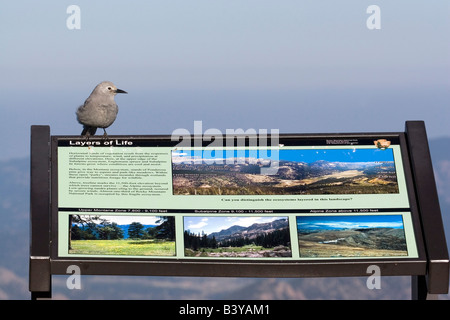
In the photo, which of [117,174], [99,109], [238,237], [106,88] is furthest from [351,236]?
[106,88]

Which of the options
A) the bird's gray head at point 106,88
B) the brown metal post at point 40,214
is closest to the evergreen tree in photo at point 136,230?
the brown metal post at point 40,214

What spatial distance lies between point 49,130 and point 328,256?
318 centimetres

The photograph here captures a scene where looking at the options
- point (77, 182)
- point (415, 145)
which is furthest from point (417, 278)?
point (77, 182)

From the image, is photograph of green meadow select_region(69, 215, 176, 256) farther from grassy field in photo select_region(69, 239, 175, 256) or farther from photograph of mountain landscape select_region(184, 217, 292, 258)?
Answer: photograph of mountain landscape select_region(184, 217, 292, 258)

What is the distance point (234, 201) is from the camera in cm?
621

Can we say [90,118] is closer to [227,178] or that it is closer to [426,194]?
[227,178]

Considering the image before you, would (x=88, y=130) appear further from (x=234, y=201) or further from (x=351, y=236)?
(x=351, y=236)

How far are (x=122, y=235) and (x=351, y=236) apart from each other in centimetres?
233

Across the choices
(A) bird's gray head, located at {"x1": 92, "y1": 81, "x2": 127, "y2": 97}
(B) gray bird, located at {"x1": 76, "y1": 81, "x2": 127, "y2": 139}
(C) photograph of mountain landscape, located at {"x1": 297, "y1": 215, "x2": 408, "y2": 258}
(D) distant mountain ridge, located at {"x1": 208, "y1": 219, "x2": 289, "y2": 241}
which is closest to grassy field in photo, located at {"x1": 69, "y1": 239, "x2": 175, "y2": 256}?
(D) distant mountain ridge, located at {"x1": 208, "y1": 219, "x2": 289, "y2": 241}

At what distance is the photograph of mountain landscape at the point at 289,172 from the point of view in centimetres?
625

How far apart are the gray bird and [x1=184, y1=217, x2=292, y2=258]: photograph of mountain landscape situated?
197 centimetres

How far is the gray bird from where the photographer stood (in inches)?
288

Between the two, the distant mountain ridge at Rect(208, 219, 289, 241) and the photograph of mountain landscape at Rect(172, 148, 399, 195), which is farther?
the photograph of mountain landscape at Rect(172, 148, 399, 195)
